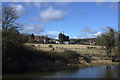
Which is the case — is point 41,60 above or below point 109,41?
below

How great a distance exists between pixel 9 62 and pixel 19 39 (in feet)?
10.4

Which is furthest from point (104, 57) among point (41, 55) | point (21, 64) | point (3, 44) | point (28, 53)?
point (3, 44)

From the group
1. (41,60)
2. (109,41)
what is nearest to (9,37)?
(41,60)

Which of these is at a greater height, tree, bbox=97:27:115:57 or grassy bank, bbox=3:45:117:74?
tree, bbox=97:27:115:57

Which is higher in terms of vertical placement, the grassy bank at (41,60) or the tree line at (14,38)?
the tree line at (14,38)

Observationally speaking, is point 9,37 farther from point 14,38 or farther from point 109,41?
point 109,41

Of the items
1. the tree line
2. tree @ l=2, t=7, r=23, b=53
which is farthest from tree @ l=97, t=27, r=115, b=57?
tree @ l=2, t=7, r=23, b=53

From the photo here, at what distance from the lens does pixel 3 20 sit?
2212 centimetres

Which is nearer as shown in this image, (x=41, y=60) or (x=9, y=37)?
(x=9, y=37)

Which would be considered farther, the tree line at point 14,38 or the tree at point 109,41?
the tree at point 109,41

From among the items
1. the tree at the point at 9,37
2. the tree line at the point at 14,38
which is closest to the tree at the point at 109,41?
the tree line at the point at 14,38

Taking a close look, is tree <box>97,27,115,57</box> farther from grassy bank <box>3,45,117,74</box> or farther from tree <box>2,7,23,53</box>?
tree <box>2,7,23,53</box>

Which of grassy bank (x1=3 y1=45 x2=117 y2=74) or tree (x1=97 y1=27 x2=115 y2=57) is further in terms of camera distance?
tree (x1=97 y1=27 x2=115 y2=57)

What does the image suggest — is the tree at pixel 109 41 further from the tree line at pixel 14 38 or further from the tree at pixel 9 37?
the tree at pixel 9 37
